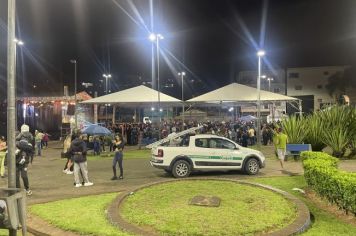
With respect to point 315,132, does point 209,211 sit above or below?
below

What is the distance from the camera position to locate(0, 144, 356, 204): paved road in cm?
1162

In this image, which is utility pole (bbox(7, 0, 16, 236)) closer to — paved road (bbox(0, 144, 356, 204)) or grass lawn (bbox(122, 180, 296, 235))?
grass lawn (bbox(122, 180, 296, 235))

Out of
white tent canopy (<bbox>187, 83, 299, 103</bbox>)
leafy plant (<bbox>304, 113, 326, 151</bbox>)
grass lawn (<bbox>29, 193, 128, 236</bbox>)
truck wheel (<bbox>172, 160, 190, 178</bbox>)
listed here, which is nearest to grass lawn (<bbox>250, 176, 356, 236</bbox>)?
grass lawn (<bbox>29, 193, 128, 236</bbox>)

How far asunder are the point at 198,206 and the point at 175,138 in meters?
6.89

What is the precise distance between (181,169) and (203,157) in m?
0.89

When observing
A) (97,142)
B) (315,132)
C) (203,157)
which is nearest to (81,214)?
(203,157)

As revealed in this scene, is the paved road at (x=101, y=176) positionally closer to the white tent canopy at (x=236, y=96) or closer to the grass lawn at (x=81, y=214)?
the grass lawn at (x=81, y=214)

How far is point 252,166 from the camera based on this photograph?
586 inches

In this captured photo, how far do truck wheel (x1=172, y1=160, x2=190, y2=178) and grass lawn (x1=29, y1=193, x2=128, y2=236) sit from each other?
3.80 m

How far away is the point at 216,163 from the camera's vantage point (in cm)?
1452

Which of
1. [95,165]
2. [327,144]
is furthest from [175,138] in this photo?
[327,144]

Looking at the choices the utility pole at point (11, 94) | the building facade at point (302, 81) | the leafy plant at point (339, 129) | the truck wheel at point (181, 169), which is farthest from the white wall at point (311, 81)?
the utility pole at point (11, 94)

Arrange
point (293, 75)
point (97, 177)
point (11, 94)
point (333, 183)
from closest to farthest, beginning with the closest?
point (11, 94) → point (333, 183) → point (97, 177) → point (293, 75)

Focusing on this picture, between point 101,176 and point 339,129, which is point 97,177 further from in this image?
point 339,129
